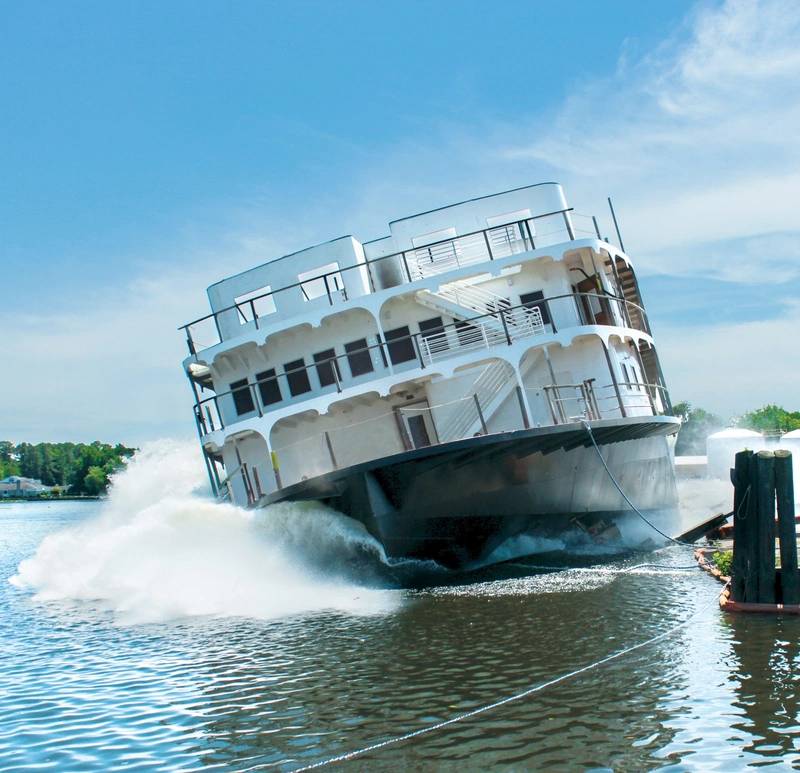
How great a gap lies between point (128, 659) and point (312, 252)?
37.6 feet

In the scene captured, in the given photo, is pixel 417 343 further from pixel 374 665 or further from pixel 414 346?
pixel 374 665

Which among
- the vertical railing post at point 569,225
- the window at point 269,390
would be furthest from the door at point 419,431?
the vertical railing post at point 569,225

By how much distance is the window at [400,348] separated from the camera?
20281 millimetres

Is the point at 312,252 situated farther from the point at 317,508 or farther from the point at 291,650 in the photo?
the point at 291,650

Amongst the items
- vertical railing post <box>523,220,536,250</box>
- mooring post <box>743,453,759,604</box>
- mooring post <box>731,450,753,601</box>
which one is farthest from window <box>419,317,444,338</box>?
mooring post <box>743,453,759,604</box>

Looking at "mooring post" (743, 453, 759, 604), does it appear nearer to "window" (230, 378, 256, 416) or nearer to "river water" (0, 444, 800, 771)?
"river water" (0, 444, 800, 771)

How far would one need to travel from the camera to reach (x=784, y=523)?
10859 millimetres

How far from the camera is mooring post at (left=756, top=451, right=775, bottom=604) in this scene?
11133 millimetres

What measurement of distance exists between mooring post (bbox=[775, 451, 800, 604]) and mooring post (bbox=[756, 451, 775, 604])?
85 mm

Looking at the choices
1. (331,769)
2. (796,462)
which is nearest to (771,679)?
(331,769)

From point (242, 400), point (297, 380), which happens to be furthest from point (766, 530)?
point (242, 400)

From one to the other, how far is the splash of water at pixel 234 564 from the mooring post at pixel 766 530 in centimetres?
584

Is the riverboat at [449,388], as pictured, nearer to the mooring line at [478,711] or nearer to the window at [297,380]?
the window at [297,380]

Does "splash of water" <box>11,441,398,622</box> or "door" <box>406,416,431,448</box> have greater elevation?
"door" <box>406,416,431,448</box>
